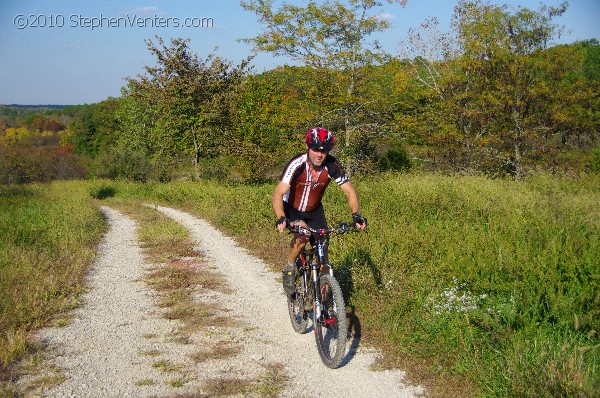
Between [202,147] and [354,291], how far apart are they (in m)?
23.6

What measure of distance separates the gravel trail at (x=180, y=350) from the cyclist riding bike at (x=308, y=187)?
0.87 metres

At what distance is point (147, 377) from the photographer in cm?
443

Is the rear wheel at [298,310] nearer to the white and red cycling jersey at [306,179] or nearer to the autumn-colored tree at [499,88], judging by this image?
the white and red cycling jersey at [306,179]

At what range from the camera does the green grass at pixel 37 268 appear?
544 centimetres

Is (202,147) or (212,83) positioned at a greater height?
(212,83)

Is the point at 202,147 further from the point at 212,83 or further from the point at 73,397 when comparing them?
the point at 73,397

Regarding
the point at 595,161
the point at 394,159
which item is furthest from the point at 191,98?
the point at 595,161

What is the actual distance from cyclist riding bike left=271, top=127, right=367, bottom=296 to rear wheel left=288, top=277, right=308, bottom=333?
117 millimetres

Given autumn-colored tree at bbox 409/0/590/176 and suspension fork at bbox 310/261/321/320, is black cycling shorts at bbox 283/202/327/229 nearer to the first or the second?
suspension fork at bbox 310/261/321/320

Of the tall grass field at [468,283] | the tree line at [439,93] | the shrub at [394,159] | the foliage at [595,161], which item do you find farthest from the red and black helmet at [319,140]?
the shrub at [394,159]

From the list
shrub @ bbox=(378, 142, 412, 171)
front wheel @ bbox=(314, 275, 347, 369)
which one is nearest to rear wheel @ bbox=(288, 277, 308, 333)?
front wheel @ bbox=(314, 275, 347, 369)

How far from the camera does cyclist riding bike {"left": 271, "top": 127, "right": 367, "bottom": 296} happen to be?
4.86 metres

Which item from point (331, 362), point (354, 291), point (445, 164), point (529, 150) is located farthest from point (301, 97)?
point (331, 362)

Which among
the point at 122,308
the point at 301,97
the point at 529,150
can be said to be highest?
the point at 301,97
